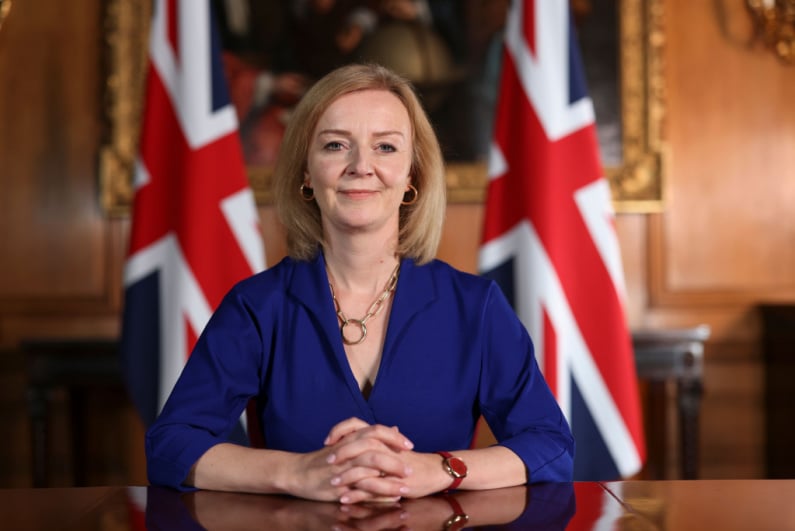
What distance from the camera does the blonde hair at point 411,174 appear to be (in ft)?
6.64

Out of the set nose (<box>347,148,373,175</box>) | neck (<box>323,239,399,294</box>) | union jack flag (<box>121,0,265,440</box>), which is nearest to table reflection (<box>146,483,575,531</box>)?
neck (<box>323,239,399,294</box>)

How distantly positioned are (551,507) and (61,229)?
4.00 m

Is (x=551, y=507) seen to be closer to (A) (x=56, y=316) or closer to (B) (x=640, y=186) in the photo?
(B) (x=640, y=186)

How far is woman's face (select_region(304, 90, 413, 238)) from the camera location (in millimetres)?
1965

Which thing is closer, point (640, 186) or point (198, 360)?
point (198, 360)

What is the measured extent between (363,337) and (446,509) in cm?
56

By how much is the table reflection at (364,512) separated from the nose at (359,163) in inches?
26.9

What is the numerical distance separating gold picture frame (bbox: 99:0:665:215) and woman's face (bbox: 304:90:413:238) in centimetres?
288

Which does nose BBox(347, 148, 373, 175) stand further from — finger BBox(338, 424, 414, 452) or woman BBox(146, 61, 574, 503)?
finger BBox(338, 424, 414, 452)

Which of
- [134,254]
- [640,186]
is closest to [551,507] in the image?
[134,254]

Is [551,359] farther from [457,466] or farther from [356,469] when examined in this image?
[356,469]

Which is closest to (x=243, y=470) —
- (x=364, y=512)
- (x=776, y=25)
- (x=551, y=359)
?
(x=364, y=512)

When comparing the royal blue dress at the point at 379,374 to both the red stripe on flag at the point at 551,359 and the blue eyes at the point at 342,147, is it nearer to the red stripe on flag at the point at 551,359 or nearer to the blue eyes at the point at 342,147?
the blue eyes at the point at 342,147

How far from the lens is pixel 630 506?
153 centimetres
